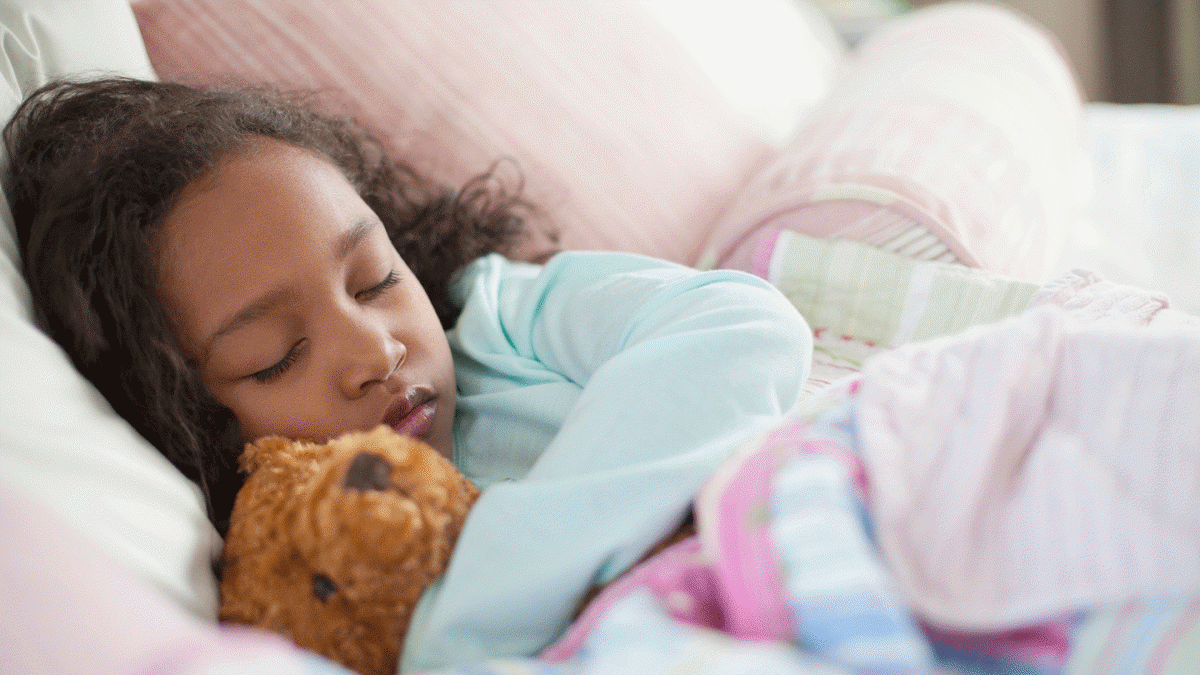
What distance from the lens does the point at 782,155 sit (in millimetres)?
1027

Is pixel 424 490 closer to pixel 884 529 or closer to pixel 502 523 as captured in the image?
pixel 502 523

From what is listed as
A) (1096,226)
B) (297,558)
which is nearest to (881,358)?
(297,558)

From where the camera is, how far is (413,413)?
2.18 ft

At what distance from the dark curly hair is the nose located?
12 cm

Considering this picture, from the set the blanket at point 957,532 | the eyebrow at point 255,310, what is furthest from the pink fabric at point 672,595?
the eyebrow at point 255,310

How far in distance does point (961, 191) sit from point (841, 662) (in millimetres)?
668

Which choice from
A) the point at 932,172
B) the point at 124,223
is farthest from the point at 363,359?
the point at 932,172

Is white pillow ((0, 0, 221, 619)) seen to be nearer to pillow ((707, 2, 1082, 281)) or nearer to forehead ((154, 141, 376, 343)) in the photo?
forehead ((154, 141, 376, 343))

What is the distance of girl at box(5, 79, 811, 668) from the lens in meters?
0.49

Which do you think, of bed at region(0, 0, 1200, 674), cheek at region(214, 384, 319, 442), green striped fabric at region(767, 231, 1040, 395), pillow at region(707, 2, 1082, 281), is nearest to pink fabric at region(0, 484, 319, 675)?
bed at region(0, 0, 1200, 674)

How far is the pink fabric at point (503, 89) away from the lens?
2.91ft

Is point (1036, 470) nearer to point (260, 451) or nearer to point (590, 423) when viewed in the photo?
point (590, 423)

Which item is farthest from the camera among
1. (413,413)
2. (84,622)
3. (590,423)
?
(413,413)

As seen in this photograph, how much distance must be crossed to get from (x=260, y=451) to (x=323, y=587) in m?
0.14
